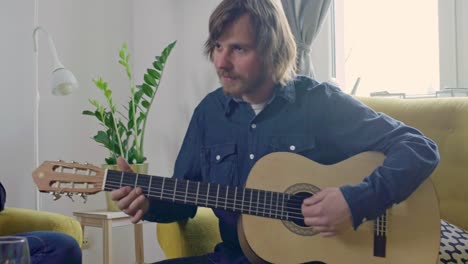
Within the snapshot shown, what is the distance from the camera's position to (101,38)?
3145mm

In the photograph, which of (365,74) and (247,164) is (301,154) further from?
(365,74)

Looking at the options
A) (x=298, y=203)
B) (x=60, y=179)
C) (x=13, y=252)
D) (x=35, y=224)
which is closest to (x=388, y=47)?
(x=298, y=203)

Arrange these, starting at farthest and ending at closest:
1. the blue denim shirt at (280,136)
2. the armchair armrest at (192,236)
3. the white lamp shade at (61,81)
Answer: the white lamp shade at (61,81) → the armchair armrest at (192,236) → the blue denim shirt at (280,136)

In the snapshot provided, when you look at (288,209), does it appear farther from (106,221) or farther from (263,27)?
(106,221)

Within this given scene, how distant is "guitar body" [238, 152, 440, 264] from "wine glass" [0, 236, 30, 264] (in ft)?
2.68

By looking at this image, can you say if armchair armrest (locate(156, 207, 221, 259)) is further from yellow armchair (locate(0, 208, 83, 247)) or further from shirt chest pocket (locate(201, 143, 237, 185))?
yellow armchair (locate(0, 208, 83, 247))

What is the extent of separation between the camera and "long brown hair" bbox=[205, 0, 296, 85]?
160 centimetres

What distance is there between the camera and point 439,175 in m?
1.85

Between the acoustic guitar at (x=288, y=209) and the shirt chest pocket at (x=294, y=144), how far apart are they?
122mm

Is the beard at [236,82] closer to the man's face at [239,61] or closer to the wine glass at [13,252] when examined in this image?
the man's face at [239,61]

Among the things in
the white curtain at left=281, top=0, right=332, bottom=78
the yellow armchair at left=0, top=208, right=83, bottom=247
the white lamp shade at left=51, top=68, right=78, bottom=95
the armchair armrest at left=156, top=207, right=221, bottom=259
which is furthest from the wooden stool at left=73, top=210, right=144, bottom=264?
the white curtain at left=281, top=0, right=332, bottom=78

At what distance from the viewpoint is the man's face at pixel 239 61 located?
1.57m

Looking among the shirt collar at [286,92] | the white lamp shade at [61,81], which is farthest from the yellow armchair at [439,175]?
the white lamp shade at [61,81]

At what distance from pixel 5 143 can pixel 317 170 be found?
183 centimetres
